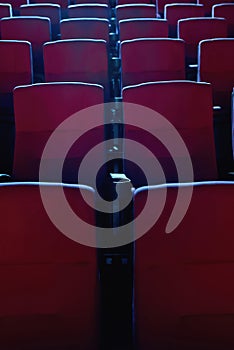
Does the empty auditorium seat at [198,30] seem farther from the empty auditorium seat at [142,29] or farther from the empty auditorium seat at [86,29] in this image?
the empty auditorium seat at [86,29]

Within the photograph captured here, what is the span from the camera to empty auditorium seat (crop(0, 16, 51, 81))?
10.5ft

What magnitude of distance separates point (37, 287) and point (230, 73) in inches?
63.3

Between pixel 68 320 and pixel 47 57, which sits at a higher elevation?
pixel 47 57

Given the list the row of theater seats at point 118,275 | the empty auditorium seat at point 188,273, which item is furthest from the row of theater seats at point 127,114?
the empty auditorium seat at point 188,273

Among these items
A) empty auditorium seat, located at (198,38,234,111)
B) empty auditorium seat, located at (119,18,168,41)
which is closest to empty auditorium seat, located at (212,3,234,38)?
empty auditorium seat, located at (119,18,168,41)

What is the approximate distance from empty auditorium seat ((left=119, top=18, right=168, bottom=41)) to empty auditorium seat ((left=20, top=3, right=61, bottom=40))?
0.78 metres

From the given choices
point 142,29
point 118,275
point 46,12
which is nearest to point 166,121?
point 118,275

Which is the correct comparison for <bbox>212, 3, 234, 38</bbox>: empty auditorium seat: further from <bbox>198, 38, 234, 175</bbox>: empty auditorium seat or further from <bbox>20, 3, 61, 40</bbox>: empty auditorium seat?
<bbox>198, 38, 234, 175</bbox>: empty auditorium seat

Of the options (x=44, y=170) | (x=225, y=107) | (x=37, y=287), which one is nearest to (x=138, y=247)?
(x=37, y=287)

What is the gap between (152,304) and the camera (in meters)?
1.07

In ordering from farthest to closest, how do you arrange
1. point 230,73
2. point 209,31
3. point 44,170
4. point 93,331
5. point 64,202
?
point 209,31
point 230,73
point 44,170
point 93,331
point 64,202

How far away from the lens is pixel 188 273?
3.42 ft

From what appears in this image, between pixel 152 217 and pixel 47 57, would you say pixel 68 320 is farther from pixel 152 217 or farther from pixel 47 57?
pixel 47 57

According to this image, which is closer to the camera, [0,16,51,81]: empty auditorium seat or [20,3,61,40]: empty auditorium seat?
[0,16,51,81]: empty auditorium seat
